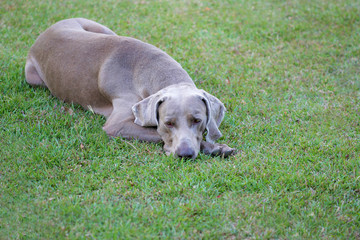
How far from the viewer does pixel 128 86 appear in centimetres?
476

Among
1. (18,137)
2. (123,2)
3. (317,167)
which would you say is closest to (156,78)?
(18,137)

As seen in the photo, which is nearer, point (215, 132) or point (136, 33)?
point (215, 132)

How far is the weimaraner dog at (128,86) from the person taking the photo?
4.09m

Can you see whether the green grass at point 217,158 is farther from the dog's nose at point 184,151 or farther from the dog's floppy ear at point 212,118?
the dog's floppy ear at point 212,118

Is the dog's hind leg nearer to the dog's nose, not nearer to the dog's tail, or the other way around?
the dog's tail

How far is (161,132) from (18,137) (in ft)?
4.83

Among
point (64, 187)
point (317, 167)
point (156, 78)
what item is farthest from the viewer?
point (156, 78)

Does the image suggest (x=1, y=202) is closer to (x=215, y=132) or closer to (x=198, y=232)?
(x=198, y=232)

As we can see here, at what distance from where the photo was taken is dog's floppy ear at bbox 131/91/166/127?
421cm

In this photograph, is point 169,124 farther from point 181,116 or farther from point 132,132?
point 132,132

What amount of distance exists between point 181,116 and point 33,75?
7.88 ft

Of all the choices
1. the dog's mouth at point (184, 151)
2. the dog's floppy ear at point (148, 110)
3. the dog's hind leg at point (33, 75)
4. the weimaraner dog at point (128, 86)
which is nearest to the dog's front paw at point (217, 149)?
the weimaraner dog at point (128, 86)

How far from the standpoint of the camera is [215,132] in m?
4.24

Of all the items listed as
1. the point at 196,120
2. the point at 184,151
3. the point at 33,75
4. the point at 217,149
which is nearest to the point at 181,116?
the point at 196,120
